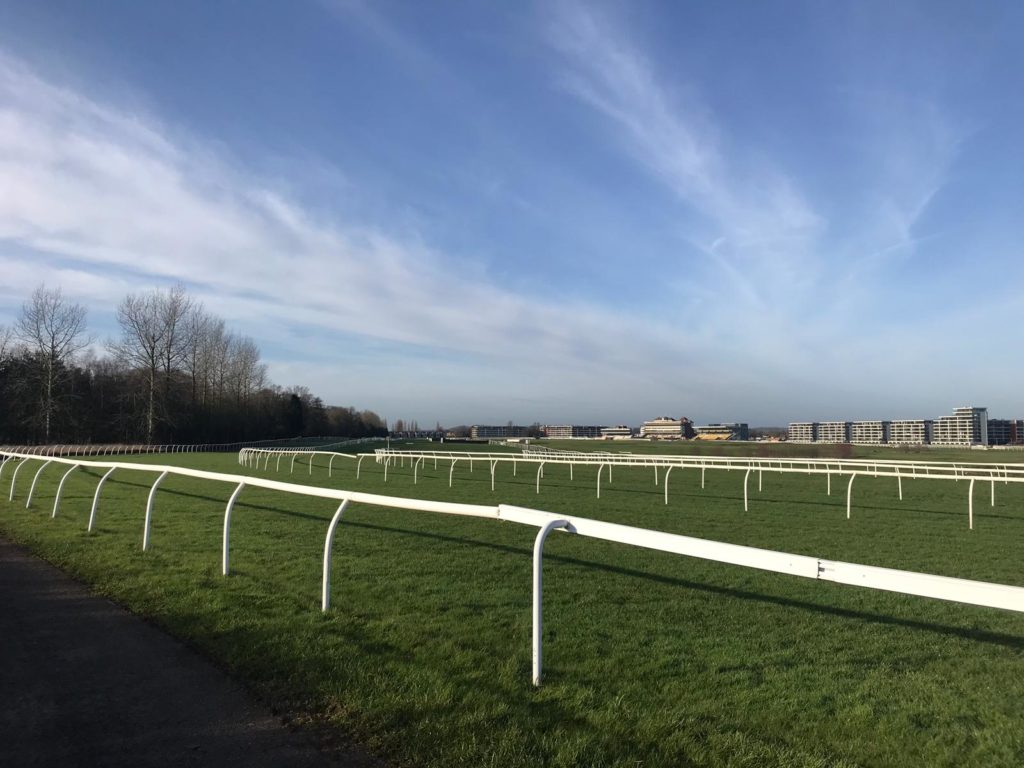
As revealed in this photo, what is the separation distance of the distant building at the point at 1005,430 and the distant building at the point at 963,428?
8.00 m

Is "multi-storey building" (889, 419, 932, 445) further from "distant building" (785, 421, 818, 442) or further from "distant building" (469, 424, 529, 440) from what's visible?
"distant building" (469, 424, 529, 440)

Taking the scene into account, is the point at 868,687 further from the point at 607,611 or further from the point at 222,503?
the point at 222,503

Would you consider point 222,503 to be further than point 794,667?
Yes

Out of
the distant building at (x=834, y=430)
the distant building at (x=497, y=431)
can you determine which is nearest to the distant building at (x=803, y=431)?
the distant building at (x=834, y=430)

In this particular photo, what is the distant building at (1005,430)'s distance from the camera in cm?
12656

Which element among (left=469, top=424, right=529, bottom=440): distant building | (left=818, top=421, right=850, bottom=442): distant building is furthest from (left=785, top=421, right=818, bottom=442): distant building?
(left=469, top=424, right=529, bottom=440): distant building

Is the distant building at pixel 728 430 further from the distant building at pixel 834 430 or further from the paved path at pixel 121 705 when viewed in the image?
the paved path at pixel 121 705

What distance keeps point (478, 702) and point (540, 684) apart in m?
0.45

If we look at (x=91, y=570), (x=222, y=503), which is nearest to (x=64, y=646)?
(x=91, y=570)

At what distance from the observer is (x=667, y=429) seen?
475 feet

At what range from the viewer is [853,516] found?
1358cm

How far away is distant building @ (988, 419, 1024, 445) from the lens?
12656cm

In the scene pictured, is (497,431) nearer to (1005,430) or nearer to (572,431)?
(572,431)

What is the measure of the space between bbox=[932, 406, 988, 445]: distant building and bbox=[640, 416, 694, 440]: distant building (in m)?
42.0
